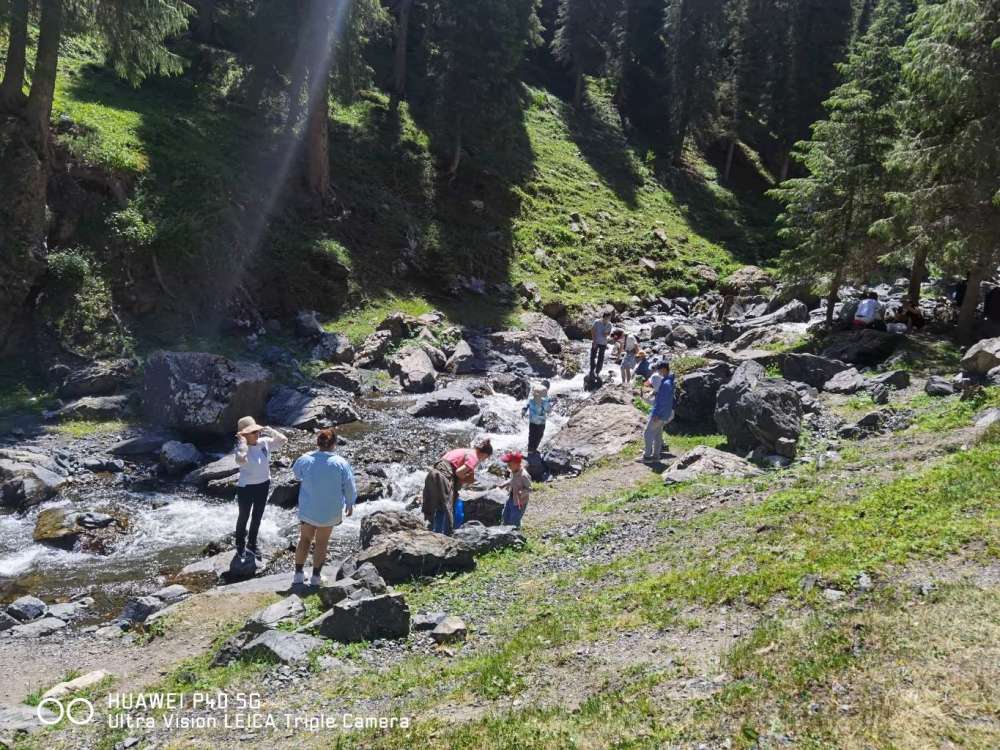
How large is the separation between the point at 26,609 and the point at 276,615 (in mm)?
4156

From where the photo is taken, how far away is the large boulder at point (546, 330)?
29.0 m

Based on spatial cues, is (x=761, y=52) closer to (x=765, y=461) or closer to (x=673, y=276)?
(x=673, y=276)

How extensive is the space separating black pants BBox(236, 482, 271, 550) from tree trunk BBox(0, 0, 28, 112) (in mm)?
15988

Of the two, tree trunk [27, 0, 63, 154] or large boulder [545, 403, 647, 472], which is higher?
tree trunk [27, 0, 63, 154]

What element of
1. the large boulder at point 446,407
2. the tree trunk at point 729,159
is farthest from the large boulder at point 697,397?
the tree trunk at point 729,159

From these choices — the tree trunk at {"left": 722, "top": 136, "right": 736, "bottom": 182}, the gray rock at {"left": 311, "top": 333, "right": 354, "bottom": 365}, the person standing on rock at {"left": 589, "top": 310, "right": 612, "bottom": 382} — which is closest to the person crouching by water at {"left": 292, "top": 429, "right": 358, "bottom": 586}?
the gray rock at {"left": 311, "top": 333, "right": 354, "bottom": 365}

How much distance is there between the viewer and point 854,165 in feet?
76.6

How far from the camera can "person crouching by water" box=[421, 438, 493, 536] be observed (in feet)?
36.7

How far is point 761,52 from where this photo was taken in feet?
176

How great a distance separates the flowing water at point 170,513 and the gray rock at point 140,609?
33.5 inches

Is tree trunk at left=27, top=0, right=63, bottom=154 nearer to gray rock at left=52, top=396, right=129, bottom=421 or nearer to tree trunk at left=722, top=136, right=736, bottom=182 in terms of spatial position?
gray rock at left=52, top=396, right=129, bottom=421

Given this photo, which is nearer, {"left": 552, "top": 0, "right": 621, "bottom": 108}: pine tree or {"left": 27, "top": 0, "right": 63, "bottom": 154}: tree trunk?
{"left": 27, "top": 0, "right": 63, "bottom": 154}: tree trunk

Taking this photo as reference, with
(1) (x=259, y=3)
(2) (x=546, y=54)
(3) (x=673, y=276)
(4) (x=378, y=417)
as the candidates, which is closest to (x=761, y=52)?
(2) (x=546, y=54)

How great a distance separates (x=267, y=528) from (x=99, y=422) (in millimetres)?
6939
